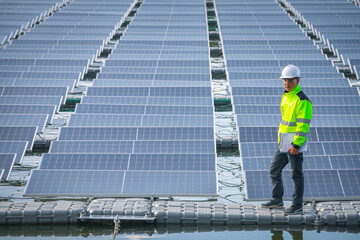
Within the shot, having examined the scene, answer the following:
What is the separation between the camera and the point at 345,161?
10953mm

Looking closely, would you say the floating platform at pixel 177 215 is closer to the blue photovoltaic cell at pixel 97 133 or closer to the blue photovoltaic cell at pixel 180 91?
the blue photovoltaic cell at pixel 97 133

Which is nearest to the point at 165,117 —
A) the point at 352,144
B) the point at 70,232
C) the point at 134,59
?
the point at 352,144

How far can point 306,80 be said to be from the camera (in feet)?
58.4

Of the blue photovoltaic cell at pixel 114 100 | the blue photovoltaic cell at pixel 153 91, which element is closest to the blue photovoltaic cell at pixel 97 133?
the blue photovoltaic cell at pixel 114 100

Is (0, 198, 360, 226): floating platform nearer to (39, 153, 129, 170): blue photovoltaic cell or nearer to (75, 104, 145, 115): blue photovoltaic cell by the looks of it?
(39, 153, 129, 170): blue photovoltaic cell

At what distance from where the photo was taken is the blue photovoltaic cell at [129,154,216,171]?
35.2 feet

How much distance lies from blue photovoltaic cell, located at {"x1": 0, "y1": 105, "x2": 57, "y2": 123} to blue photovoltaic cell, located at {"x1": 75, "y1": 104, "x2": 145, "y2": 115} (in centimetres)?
84

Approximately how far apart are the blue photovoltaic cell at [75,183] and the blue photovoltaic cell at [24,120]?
11.2 ft

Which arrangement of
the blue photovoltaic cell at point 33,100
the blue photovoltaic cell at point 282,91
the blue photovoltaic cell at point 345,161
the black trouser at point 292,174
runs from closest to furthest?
the black trouser at point 292,174 < the blue photovoltaic cell at point 345,161 < the blue photovoltaic cell at point 33,100 < the blue photovoltaic cell at point 282,91

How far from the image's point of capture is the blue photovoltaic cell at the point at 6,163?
35.9 ft

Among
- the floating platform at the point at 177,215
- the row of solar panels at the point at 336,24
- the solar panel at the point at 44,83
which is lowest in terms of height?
the floating platform at the point at 177,215

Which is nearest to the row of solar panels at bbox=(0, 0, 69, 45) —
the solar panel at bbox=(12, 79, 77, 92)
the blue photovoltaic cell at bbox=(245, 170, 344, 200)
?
the solar panel at bbox=(12, 79, 77, 92)

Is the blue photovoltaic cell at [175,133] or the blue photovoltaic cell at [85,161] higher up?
the blue photovoltaic cell at [175,133]

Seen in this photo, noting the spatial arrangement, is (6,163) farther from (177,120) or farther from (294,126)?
(294,126)
